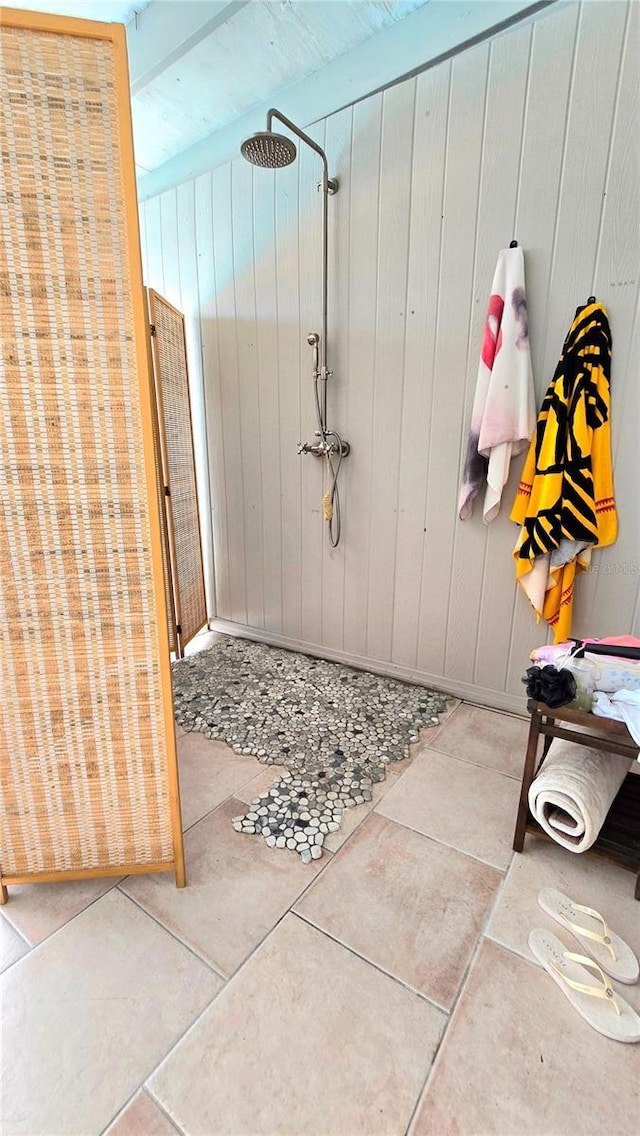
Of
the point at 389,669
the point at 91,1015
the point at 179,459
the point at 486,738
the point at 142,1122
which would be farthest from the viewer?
the point at 179,459

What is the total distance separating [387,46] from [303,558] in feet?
6.78

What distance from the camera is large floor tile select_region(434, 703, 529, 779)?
1.68 meters

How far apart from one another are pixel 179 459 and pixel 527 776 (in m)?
2.12

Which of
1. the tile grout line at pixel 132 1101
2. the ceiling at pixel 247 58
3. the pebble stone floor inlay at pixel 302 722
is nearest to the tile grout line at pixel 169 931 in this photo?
the tile grout line at pixel 132 1101

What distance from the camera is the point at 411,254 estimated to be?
6.15ft

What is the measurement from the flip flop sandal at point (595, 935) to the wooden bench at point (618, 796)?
14cm

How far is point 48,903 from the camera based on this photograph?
117cm

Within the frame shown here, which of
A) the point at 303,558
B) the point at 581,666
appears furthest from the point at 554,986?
the point at 303,558

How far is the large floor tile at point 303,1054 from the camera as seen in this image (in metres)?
0.79

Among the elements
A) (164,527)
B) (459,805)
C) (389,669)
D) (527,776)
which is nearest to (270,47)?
(164,527)

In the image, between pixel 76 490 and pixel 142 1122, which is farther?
pixel 76 490

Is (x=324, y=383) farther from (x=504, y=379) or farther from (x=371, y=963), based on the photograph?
(x=371, y=963)

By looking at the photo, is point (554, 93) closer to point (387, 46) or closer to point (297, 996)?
point (387, 46)

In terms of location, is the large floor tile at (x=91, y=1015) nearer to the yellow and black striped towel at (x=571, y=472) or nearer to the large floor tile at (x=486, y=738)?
the large floor tile at (x=486, y=738)
